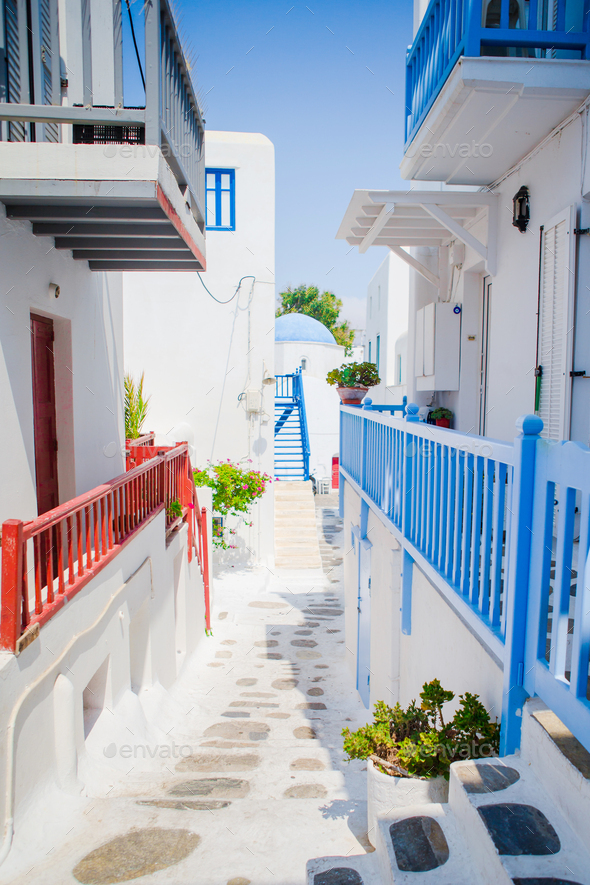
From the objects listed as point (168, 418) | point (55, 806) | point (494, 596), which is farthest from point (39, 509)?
point (168, 418)

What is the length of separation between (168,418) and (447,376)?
7.66 meters

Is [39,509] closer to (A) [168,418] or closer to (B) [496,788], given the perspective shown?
(B) [496,788]

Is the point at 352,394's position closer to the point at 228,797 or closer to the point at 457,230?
the point at 457,230

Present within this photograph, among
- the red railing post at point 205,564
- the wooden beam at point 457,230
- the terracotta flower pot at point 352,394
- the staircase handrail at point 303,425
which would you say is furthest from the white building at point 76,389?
the staircase handrail at point 303,425

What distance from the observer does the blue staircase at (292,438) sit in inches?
661

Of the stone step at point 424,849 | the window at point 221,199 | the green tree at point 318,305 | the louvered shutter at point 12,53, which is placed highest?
the green tree at point 318,305

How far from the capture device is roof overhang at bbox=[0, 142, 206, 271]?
3.92 meters

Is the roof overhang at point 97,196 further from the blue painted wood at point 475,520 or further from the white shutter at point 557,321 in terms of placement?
the white shutter at point 557,321

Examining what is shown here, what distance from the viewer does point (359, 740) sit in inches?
126

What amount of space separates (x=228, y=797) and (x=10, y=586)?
2335 mm

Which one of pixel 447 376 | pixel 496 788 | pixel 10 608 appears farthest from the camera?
pixel 447 376

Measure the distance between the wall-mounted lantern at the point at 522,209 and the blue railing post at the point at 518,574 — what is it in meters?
3.72

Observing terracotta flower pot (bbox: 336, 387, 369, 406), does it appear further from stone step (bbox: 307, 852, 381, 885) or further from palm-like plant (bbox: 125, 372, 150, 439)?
stone step (bbox: 307, 852, 381, 885)

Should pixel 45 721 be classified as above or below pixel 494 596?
below
